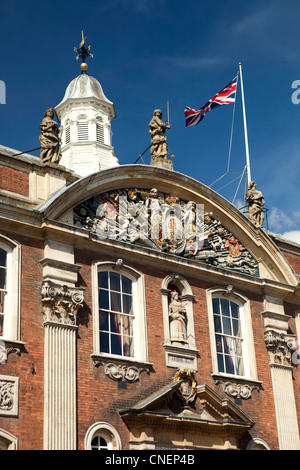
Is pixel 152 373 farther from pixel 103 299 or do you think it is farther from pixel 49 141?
pixel 49 141

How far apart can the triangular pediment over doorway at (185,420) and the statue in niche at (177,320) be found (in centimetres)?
130

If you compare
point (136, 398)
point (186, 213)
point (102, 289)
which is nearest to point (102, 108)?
point (186, 213)

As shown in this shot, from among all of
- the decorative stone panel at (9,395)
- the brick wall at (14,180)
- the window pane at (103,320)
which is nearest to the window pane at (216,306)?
the window pane at (103,320)

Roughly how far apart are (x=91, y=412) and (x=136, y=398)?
5.14ft

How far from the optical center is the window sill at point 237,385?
73.4 feet

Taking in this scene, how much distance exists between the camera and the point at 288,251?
1064 inches

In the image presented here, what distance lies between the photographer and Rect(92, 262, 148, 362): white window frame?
2028cm

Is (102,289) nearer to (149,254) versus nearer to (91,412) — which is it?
(149,254)

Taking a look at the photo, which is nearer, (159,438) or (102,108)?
(159,438)

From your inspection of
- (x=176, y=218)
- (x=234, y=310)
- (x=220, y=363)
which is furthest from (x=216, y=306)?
(x=176, y=218)

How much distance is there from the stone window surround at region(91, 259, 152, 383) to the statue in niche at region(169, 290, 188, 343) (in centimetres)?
109

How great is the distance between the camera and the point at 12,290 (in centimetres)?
1908

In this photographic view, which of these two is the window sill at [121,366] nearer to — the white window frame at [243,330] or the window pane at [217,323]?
the white window frame at [243,330]

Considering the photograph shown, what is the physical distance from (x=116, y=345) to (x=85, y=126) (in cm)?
1440
